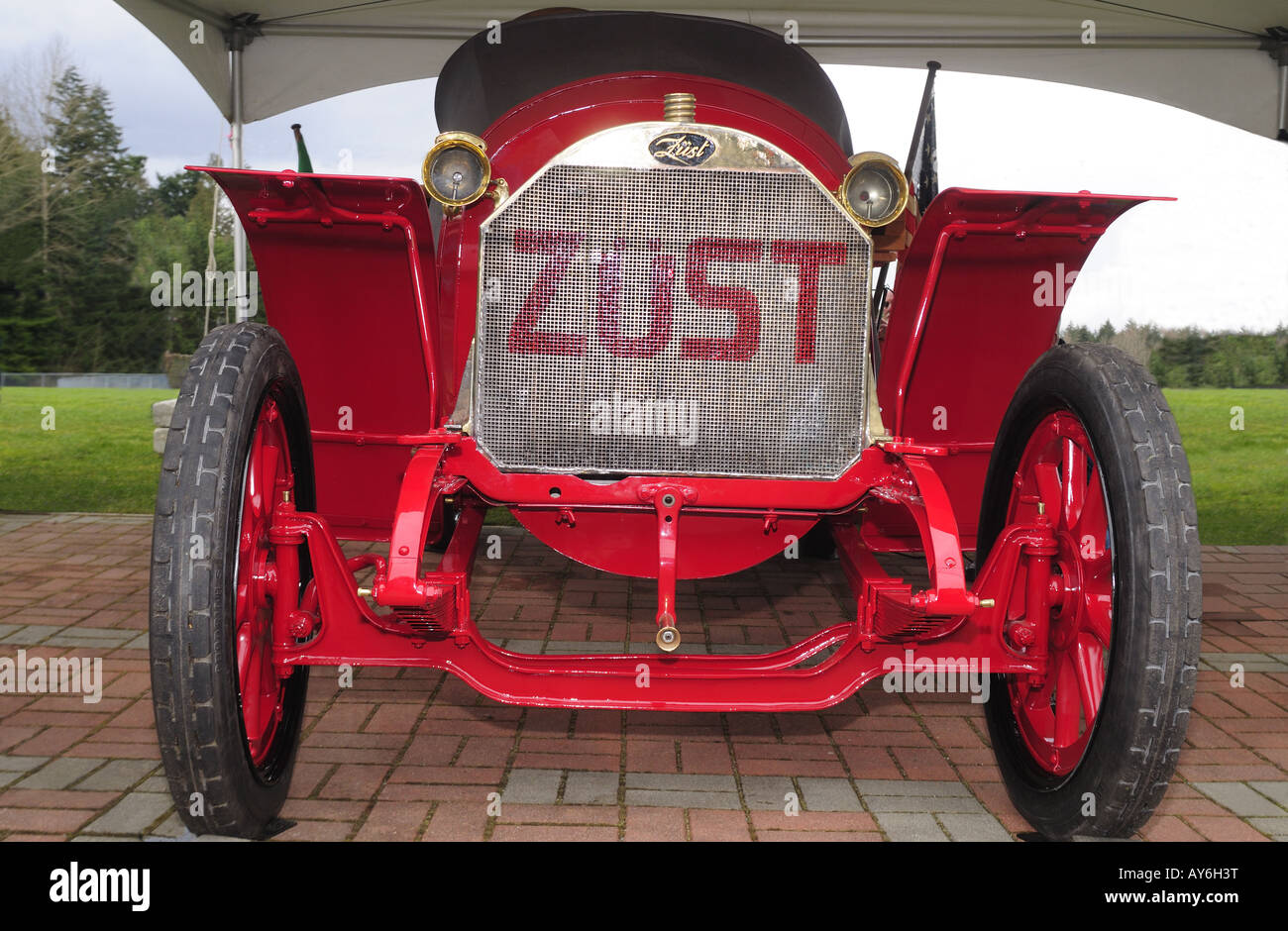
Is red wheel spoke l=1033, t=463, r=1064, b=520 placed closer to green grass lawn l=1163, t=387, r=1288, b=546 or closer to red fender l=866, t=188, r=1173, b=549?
red fender l=866, t=188, r=1173, b=549

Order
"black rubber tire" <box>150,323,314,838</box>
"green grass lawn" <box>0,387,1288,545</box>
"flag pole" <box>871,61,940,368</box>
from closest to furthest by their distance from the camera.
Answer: "black rubber tire" <box>150,323,314,838</box> < "flag pole" <box>871,61,940,368</box> < "green grass lawn" <box>0,387,1288,545</box>

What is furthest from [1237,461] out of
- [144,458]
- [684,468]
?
[144,458]

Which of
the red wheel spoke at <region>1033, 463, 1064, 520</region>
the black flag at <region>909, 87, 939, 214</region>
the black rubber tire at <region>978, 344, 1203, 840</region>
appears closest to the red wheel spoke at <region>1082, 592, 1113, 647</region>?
the black rubber tire at <region>978, 344, 1203, 840</region>

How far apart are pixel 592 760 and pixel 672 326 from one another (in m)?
1.18

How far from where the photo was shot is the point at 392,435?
2.93 metres

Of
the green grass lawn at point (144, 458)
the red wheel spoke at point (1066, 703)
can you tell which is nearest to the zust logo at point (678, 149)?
the red wheel spoke at point (1066, 703)

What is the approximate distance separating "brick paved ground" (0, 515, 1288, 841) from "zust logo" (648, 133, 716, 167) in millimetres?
1486

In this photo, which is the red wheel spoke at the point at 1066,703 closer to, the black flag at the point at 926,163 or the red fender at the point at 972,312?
the red fender at the point at 972,312

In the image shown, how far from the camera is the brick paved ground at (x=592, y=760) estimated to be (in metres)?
2.32

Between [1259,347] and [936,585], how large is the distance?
7503 millimetres

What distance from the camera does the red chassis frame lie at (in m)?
2.19

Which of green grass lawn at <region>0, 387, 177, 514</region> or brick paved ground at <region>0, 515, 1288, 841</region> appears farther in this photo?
green grass lawn at <region>0, 387, 177, 514</region>

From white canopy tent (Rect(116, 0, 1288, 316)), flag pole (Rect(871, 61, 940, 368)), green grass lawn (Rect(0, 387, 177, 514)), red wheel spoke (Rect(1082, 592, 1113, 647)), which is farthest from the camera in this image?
green grass lawn (Rect(0, 387, 177, 514))

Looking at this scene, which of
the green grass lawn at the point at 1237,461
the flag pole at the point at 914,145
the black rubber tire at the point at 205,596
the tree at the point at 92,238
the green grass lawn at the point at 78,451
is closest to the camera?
the black rubber tire at the point at 205,596
